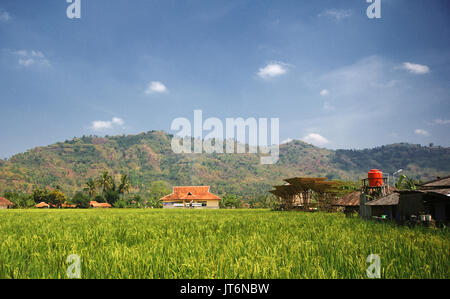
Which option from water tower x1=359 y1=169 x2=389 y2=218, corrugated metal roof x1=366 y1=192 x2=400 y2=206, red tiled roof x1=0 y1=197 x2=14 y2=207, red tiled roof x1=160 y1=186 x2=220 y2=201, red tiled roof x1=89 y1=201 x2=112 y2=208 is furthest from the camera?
red tiled roof x1=160 y1=186 x2=220 y2=201

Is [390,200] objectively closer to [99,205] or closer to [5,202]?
[99,205]

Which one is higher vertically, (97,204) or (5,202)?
(5,202)

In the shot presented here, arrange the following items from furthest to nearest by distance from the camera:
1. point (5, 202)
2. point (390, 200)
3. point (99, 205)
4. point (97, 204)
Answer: point (97, 204), point (5, 202), point (99, 205), point (390, 200)

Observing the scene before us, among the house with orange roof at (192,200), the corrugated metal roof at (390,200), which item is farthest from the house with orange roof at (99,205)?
the corrugated metal roof at (390,200)

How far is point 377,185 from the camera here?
16594mm

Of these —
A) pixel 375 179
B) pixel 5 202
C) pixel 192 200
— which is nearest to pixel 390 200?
pixel 375 179

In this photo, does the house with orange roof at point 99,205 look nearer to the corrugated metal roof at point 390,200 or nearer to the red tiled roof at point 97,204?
the red tiled roof at point 97,204

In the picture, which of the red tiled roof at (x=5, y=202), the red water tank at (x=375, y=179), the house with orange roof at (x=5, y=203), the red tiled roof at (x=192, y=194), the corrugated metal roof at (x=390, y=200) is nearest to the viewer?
the corrugated metal roof at (x=390, y=200)

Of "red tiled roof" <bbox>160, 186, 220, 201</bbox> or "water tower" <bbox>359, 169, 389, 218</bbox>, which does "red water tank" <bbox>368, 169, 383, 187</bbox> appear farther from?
"red tiled roof" <bbox>160, 186, 220, 201</bbox>

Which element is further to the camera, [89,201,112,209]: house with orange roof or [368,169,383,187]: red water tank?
[89,201,112,209]: house with orange roof

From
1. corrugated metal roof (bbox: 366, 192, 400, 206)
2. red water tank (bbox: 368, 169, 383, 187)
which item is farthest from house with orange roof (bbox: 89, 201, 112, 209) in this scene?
corrugated metal roof (bbox: 366, 192, 400, 206)

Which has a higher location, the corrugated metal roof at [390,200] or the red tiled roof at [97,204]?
the corrugated metal roof at [390,200]
